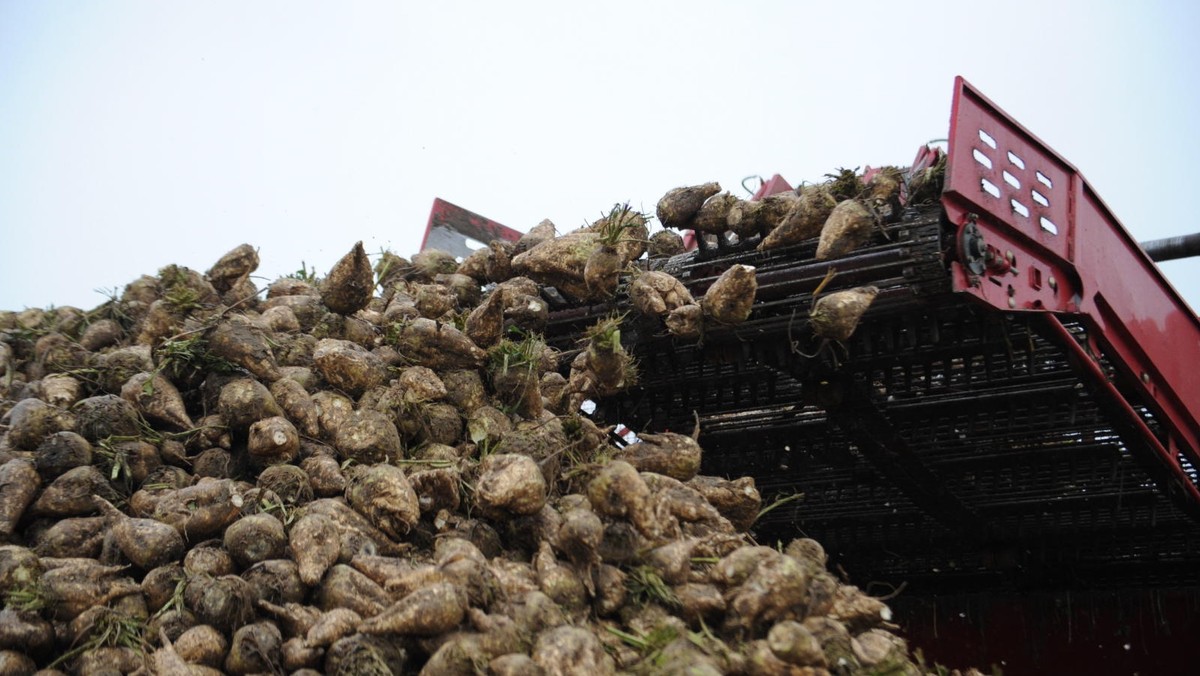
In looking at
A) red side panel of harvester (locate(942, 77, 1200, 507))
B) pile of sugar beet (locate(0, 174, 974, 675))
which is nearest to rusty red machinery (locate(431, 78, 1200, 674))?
red side panel of harvester (locate(942, 77, 1200, 507))

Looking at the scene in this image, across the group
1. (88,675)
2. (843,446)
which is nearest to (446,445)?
(88,675)

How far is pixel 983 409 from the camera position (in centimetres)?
374

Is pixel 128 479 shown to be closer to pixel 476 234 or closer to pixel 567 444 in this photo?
pixel 567 444

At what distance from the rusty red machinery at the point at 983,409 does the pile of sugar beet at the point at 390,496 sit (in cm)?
23

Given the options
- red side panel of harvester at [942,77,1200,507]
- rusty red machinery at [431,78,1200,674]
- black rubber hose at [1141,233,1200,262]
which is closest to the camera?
red side panel of harvester at [942,77,1200,507]

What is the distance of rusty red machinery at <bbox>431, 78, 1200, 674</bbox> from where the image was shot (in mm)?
3402

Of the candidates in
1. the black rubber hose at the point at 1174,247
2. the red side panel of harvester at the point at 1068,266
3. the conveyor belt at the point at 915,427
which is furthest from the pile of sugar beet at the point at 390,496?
the black rubber hose at the point at 1174,247

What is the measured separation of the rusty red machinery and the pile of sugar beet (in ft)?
0.76

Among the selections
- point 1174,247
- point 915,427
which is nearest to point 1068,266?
point 915,427

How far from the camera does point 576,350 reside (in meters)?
4.18

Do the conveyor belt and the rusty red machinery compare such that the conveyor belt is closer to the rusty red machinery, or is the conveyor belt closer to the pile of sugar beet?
the rusty red machinery

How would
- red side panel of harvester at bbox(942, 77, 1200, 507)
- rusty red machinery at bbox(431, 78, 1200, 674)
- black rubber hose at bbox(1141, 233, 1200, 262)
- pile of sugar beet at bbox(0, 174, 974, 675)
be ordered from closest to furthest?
1. pile of sugar beet at bbox(0, 174, 974, 675)
2. red side panel of harvester at bbox(942, 77, 1200, 507)
3. rusty red machinery at bbox(431, 78, 1200, 674)
4. black rubber hose at bbox(1141, 233, 1200, 262)

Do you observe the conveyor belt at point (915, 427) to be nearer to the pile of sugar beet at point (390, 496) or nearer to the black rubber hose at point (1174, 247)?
the pile of sugar beet at point (390, 496)

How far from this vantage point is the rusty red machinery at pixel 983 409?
3402 mm
